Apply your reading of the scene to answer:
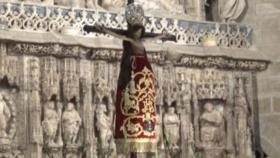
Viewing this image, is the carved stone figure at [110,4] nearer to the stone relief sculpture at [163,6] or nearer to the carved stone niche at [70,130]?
the stone relief sculpture at [163,6]

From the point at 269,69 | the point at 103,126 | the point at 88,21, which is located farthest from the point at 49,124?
the point at 269,69

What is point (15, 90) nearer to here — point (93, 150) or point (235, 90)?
point (93, 150)

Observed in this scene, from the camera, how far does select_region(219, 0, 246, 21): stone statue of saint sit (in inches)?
538

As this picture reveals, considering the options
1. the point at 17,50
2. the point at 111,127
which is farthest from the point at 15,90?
the point at 111,127

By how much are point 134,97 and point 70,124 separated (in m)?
2.96

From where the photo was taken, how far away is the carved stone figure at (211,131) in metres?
12.7

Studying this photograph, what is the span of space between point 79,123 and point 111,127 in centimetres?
40

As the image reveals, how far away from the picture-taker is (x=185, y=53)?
12.6m

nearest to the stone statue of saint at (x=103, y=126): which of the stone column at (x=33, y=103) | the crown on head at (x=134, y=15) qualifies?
the stone column at (x=33, y=103)

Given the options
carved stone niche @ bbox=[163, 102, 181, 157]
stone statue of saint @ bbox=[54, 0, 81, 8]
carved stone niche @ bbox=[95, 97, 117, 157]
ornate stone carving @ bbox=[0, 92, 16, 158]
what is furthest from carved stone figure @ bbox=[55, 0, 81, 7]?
carved stone niche @ bbox=[163, 102, 181, 157]

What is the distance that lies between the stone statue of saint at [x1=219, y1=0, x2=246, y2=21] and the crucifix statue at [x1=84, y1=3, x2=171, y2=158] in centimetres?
498

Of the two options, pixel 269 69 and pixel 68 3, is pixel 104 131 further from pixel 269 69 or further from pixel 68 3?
pixel 269 69

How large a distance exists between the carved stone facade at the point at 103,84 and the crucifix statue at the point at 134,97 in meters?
2.73

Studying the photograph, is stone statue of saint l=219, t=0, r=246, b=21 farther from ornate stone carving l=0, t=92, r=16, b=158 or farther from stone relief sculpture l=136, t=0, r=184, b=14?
ornate stone carving l=0, t=92, r=16, b=158
